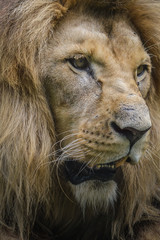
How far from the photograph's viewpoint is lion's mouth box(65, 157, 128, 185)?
221 cm

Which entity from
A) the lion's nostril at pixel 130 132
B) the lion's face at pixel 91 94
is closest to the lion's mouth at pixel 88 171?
the lion's face at pixel 91 94

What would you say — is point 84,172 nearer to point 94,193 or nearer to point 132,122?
point 94,193

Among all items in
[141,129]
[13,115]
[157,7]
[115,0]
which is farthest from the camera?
[157,7]

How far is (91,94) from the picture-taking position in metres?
2.25

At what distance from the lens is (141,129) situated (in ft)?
6.68

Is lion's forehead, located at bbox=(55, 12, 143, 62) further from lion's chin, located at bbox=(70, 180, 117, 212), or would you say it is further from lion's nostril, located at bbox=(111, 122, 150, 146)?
lion's chin, located at bbox=(70, 180, 117, 212)

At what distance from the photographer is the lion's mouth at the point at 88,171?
2211mm

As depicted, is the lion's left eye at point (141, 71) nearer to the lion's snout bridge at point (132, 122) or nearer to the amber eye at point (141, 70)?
the amber eye at point (141, 70)

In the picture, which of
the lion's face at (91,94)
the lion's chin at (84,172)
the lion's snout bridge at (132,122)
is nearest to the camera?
the lion's snout bridge at (132,122)

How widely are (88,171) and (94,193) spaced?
11 centimetres

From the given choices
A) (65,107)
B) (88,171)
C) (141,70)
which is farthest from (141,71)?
(88,171)

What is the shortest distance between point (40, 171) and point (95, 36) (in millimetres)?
698

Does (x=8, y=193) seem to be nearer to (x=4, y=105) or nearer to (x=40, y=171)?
(x=40, y=171)

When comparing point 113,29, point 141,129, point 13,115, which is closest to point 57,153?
point 13,115
